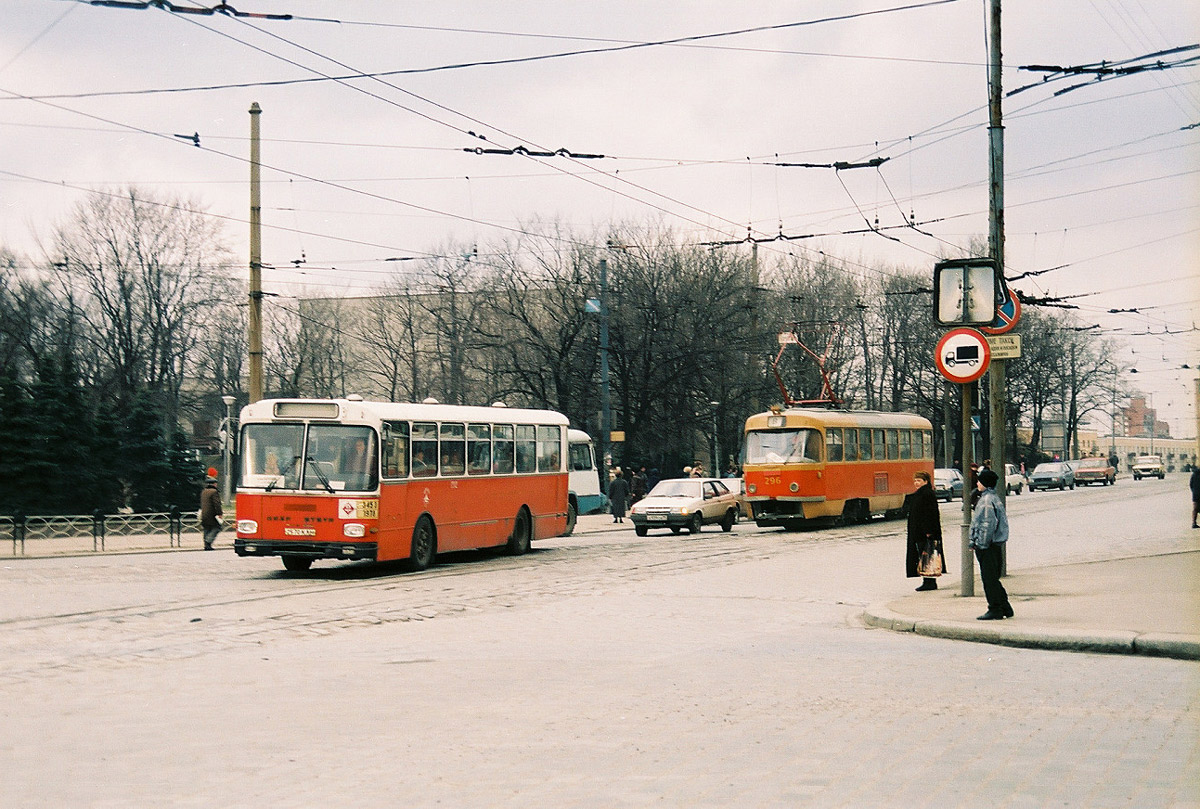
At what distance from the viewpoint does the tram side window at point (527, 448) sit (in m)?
25.5

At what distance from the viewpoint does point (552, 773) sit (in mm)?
6789

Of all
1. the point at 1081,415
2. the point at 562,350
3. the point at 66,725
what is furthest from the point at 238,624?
the point at 1081,415

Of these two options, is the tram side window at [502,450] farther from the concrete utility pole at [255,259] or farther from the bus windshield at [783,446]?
the bus windshield at [783,446]

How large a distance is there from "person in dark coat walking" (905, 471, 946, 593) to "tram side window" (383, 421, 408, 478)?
26.2ft

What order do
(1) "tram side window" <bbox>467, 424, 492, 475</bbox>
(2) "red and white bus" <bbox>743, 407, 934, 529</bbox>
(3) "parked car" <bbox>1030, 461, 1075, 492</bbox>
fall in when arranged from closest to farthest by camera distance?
1. (1) "tram side window" <bbox>467, 424, 492, 475</bbox>
2. (2) "red and white bus" <bbox>743, 407, 934, 529</bbox>
3. (3) "parked car" <bbox>1030, 461, 1075, 492</bbox>

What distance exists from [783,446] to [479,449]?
1301 centimetres

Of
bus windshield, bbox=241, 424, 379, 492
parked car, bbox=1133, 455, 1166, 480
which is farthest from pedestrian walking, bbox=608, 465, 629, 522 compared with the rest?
parked car, bbox=1133, 455, 1166, 480

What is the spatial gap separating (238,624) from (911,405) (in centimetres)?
7448

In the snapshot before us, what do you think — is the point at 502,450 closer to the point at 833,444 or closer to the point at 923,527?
the point at 923,527

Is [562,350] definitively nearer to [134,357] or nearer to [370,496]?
[134,357]

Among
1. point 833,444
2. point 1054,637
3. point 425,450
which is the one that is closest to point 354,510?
point 425,450

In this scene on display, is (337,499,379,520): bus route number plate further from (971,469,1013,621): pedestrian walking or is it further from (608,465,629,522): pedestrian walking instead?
(608,465,629,522): pedestrian walking

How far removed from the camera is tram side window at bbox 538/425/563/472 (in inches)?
1044

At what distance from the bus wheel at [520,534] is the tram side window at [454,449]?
9.09 feet
